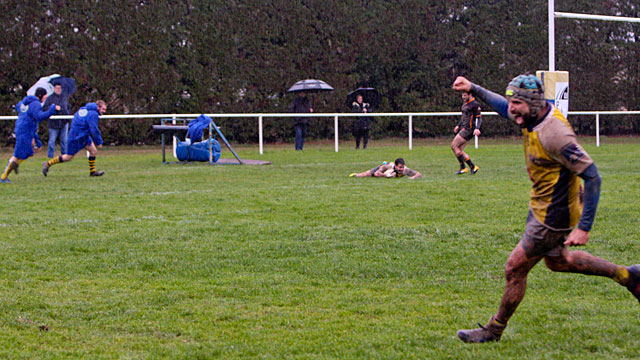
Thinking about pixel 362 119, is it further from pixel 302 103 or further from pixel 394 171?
pixel 394 171

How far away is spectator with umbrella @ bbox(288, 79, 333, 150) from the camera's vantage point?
75.2 ft

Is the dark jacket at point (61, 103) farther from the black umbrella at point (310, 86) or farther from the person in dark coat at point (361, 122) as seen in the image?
the person in dark coat at point (361, 122)

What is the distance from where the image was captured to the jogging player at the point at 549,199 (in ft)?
13.4

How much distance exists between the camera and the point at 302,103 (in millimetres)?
23547

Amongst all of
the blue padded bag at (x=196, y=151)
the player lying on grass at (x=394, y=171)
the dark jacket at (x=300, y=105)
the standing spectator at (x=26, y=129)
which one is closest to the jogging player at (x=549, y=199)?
the player lying on grass at (x=394, y=171)

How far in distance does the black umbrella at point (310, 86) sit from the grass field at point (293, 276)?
1050 cm

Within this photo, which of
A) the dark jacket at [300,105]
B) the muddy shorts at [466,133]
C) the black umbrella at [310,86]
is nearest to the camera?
the muddy shorts at [466,133]

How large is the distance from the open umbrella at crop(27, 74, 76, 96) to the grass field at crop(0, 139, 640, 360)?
805 cm

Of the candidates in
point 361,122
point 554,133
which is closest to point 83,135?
point 361,122

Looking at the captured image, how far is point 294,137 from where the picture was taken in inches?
984

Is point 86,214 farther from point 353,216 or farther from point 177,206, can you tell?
point 353,216

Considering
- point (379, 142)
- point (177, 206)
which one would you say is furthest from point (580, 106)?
point (177, 206)

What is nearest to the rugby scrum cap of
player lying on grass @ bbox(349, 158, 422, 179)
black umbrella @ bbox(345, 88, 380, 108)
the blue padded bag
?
player lying on grass @ bbox(349, 158, 422, 179)

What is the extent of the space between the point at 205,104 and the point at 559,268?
66.2 feet
